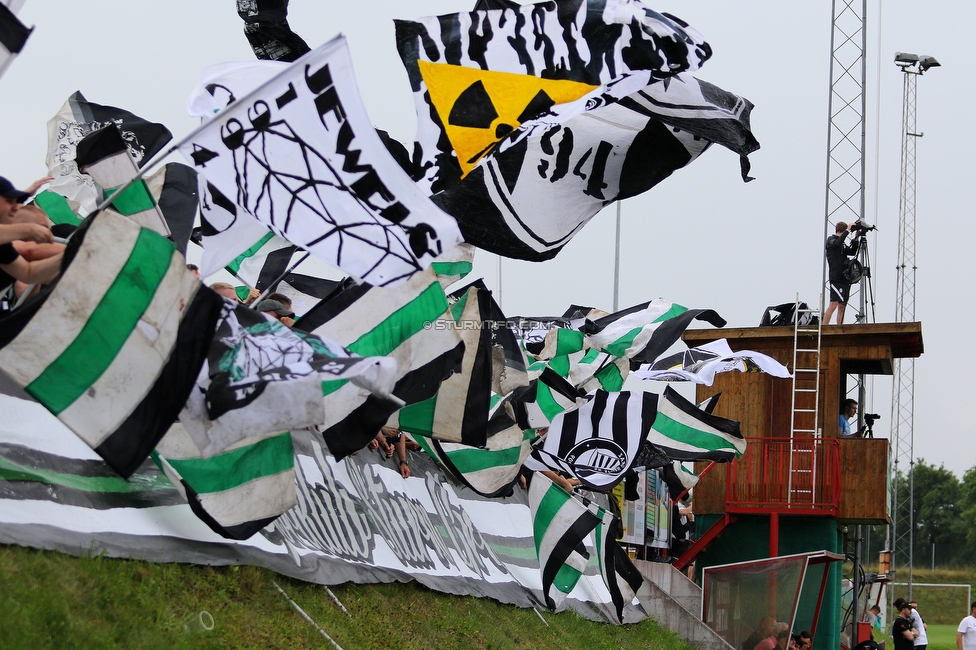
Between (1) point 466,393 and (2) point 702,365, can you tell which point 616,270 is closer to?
(2) point 702,365

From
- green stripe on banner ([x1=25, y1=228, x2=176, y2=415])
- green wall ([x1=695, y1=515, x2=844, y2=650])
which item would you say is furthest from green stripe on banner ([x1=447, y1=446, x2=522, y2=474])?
green wall ([x1=695, y1=515, x2=844, y2=650])

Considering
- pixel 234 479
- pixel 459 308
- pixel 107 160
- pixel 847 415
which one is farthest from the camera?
pixel 847 415

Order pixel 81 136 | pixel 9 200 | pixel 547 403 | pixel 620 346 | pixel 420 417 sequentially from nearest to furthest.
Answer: pixel 9 200, pixel 420 417, pixel 81 136, pixel 547 403, pixel 620 346

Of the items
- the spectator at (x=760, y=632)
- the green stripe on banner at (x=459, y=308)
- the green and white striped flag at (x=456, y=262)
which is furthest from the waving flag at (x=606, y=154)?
the spectator at (x=760, y=632)

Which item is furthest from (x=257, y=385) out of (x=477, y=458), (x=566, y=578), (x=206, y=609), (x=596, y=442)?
(x=566, y=578)

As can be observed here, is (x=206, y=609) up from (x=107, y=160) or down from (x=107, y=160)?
down

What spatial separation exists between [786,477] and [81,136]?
13.4 m

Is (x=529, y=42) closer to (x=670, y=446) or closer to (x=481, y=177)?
(x=481, y=177)

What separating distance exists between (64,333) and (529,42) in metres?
4.66

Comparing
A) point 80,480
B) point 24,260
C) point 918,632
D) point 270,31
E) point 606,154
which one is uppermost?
point 270,31

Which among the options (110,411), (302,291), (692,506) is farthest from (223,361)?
(692,506)

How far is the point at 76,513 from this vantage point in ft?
24.7

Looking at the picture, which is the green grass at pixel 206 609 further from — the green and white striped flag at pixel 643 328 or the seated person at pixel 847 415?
the seated person at pixel 847 415

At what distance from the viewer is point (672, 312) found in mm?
15539
